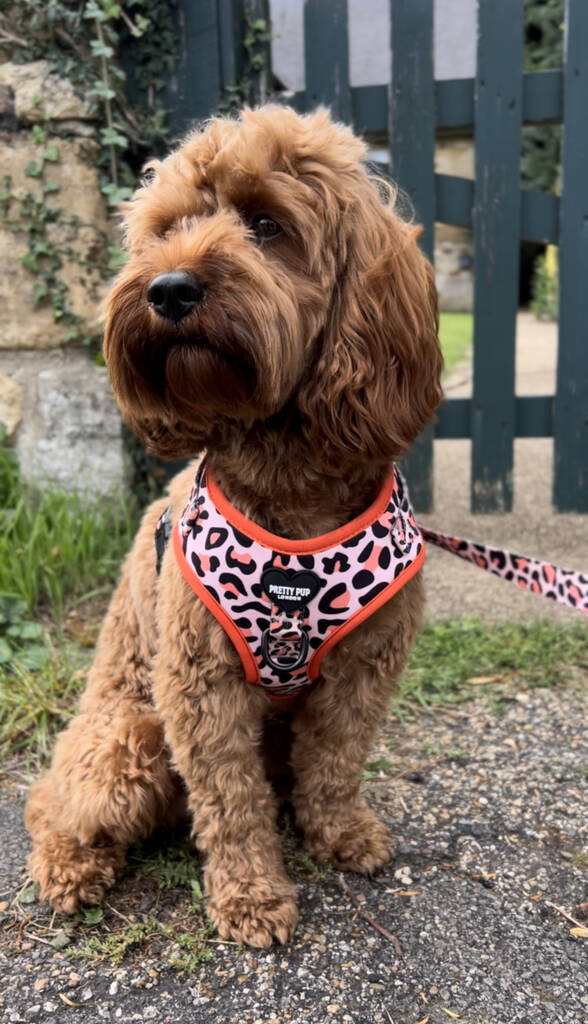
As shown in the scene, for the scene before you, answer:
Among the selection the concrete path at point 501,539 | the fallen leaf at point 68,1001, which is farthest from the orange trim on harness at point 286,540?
the concrete path at point 501,539

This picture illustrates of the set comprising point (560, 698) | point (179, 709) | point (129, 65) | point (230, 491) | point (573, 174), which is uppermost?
point (129, 65)

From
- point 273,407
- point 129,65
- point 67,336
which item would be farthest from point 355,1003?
point 129,65

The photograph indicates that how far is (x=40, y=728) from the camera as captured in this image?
2795 millimetres

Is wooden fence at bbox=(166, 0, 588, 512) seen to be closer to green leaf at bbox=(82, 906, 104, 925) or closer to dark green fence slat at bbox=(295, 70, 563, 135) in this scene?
dark green fence slat at bbox=(295, 70, 563, 135)

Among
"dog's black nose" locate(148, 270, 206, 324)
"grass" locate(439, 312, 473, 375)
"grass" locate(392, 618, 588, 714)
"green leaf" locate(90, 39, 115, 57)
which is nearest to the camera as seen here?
"dog's black nose" locate(148, 270, 206, 324)

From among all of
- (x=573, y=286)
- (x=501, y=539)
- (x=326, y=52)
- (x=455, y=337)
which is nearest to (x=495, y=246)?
(x=573, y=286)

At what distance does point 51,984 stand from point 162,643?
0.77 meters

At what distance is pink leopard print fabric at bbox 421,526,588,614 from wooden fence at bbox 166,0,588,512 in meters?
1.55

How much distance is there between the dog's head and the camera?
170 centimetres

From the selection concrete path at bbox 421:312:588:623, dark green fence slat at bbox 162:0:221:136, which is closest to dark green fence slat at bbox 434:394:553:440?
concrete path at bbox 421:312:588:623

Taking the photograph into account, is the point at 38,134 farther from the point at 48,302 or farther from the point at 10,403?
the point at 10,403

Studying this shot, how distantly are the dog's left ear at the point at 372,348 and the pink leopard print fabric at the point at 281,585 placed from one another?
230 mm

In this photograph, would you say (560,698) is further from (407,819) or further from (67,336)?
(67,336)

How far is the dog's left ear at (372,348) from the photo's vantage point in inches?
70.9
